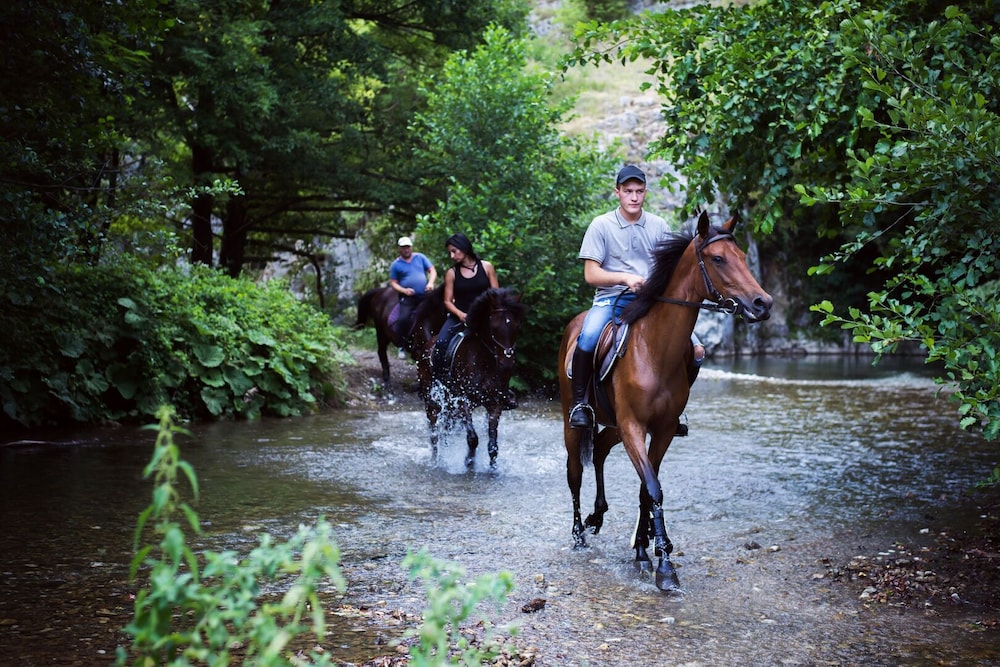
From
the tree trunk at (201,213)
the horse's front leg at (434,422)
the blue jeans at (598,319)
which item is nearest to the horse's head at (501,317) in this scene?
the horse's front leg at (434,422)

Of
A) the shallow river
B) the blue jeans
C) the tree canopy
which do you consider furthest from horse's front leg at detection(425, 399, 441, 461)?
the blue jeans

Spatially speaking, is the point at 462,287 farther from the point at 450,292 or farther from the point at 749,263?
the point at 749,263

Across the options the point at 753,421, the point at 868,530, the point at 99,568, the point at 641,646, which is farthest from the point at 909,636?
the point at 753,421

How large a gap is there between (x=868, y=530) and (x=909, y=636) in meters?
2.58

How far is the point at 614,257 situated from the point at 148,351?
27.6 ft

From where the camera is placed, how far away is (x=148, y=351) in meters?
13.0

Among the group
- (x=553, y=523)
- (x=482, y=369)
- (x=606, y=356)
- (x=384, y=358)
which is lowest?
(x=553, y=523)

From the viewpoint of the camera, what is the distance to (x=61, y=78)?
8.26m

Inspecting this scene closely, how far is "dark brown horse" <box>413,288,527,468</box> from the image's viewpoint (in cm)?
1041

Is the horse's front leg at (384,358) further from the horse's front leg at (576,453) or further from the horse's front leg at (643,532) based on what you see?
the horse's front leg at (643,532)

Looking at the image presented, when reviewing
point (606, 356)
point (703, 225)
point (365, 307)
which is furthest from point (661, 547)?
point (365, 307)

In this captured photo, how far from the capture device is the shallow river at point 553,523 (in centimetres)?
490

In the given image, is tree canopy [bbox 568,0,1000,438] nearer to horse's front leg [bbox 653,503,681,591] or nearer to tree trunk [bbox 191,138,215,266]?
horse's front leg [bbox 653,503,681,591]

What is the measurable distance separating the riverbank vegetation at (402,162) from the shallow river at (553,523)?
56.1 inches
